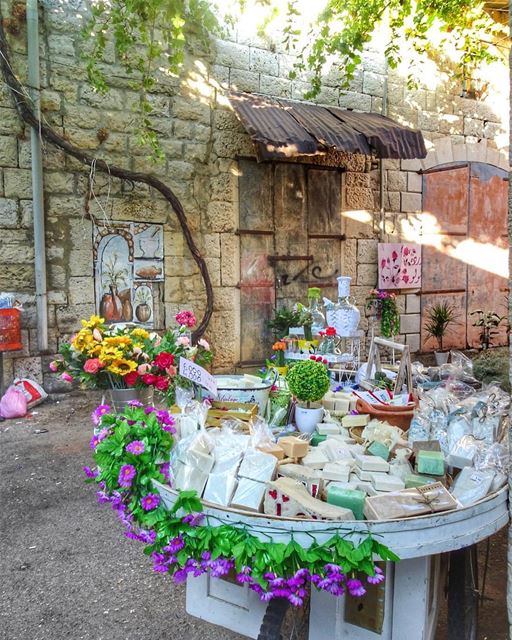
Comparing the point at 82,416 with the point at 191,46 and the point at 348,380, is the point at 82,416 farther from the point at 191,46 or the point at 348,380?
the point at 191,46

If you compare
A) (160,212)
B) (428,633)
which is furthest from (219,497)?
(160,212)

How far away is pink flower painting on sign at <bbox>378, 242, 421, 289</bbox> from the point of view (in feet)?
21.9

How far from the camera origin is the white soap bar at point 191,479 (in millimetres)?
1518

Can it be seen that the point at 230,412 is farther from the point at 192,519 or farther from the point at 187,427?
the point at 192,519

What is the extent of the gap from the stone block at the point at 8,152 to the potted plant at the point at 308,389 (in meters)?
3.84

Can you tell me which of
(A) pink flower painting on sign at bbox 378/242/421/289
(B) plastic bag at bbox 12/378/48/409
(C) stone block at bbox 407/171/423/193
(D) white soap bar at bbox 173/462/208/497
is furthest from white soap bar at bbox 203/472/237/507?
(C) stone block at bbox 407/171/423/193

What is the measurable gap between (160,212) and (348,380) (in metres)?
3.15

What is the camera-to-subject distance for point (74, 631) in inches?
80.4

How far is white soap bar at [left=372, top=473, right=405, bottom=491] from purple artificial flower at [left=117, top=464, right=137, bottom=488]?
2.35 feet

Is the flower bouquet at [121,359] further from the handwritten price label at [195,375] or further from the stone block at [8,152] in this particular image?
the stone block at [8,152]

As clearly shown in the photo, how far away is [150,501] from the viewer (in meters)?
1.51

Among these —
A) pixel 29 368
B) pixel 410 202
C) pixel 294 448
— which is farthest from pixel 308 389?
→ pixel 410 202

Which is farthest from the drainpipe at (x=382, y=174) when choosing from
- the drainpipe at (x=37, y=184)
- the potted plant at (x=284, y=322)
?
the drainpipe at (x=37, y=184)

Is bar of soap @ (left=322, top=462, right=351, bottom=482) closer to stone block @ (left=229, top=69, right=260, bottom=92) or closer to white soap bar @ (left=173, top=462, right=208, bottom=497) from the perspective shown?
white soap bar @ (left=173, top=462, right=208, bottom=497)
